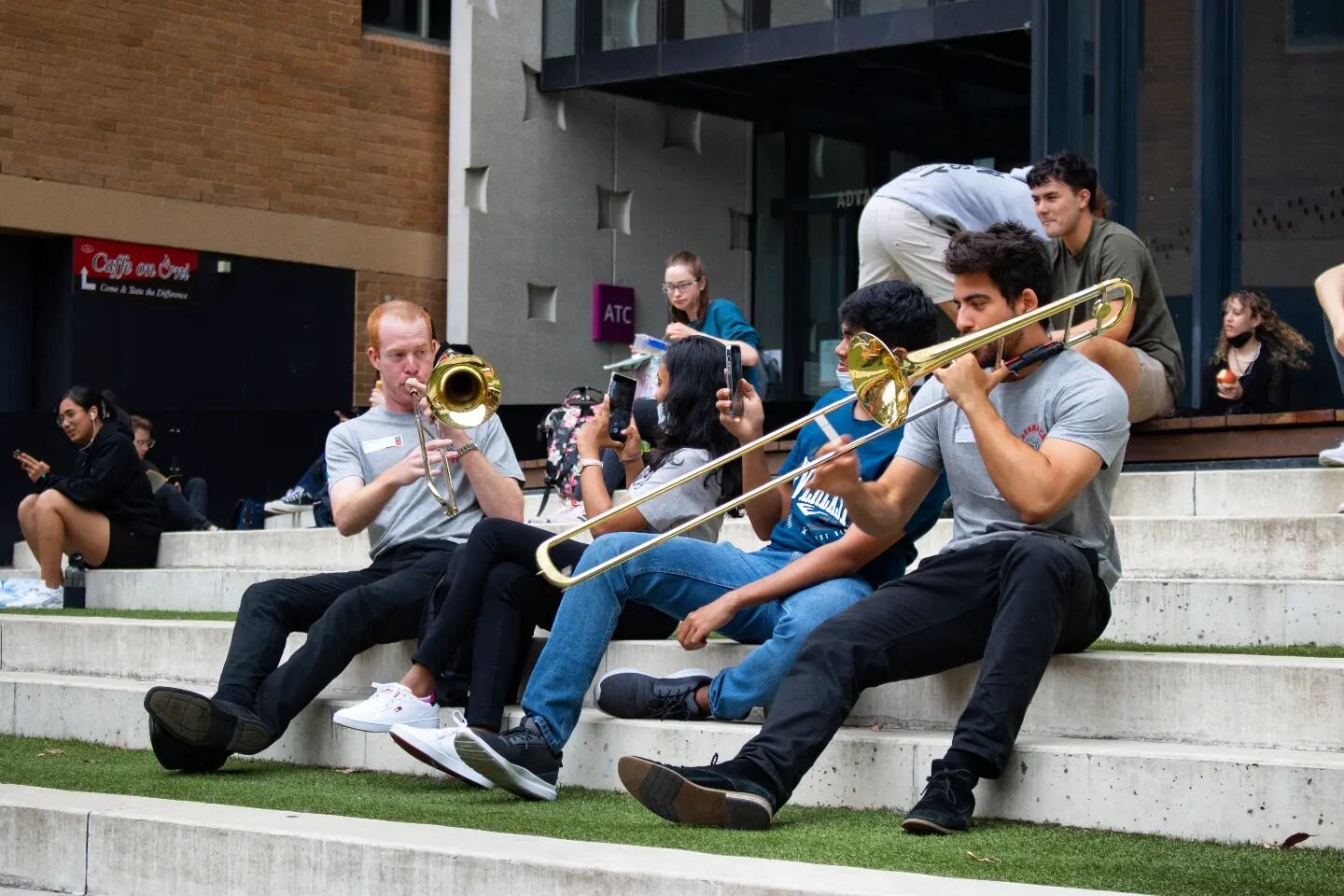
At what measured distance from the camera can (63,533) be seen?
30.2 ft

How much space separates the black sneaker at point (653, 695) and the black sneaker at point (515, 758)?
11.9 inches

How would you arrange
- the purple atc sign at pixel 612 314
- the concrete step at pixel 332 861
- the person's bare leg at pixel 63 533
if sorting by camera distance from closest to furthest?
the concrete step at pixel 332 861 < the person's bare leg at pixel 63 533 < the purple atc sign at pixel 612 314

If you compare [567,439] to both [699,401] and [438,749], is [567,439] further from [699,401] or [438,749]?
[438,749]

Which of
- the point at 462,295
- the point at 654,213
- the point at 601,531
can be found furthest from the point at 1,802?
the point at 654,213

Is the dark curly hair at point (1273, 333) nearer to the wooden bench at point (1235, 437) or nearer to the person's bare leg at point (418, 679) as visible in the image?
the wooden bench at point (1235, 437)

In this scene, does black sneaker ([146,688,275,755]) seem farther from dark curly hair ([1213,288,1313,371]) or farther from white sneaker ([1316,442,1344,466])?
dark curly hair ([1213,288,1313,371])

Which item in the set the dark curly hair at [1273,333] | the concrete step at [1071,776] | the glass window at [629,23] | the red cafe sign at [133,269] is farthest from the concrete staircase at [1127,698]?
the glass window at [629,23]

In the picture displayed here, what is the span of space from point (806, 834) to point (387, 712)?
59.4 inches

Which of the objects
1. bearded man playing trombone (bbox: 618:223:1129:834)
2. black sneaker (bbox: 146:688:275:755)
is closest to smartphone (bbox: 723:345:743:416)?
bearded man playing trombone (bbox: 618:223:1129:834)

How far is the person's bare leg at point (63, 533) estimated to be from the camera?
30.0 feet

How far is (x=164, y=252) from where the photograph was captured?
15.5m

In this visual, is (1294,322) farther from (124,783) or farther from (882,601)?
(124,783)

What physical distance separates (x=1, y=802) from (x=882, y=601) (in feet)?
8.00

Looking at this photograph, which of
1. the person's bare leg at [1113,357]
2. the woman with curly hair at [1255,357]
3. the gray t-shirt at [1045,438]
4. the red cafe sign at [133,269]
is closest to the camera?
the gray t-shirt at [1045,438]
